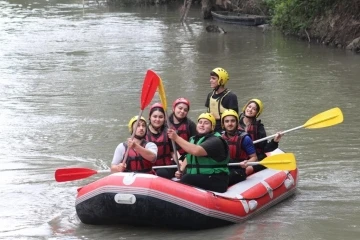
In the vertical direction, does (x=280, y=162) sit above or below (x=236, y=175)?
above

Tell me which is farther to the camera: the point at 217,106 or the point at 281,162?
the point at 217,106

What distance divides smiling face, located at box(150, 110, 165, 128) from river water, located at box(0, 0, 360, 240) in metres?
1.06

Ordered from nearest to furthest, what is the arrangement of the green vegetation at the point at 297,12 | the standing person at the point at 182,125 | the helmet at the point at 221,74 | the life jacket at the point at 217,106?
the standing person at the point at 182,125, the helmet at the point at 221,74, the life jacket at the point at 217,106, the green vegetation at the point at 297,12

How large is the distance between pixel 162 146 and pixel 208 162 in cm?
70

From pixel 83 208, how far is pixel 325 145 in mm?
4769

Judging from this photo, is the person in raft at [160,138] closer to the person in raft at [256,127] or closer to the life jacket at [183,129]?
the life jacket at [183,129]

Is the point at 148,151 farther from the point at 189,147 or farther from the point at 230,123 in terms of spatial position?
the point at 230,123

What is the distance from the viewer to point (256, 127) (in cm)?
838

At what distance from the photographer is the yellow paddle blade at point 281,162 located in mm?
7566

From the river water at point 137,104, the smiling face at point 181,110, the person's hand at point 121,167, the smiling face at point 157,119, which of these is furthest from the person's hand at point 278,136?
the person's hand at point 121,167

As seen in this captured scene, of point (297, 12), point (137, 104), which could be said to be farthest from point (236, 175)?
point (297, 12)

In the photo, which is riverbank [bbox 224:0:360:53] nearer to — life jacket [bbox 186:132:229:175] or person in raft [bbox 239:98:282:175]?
person in raft [bbox 239:98:282:175]

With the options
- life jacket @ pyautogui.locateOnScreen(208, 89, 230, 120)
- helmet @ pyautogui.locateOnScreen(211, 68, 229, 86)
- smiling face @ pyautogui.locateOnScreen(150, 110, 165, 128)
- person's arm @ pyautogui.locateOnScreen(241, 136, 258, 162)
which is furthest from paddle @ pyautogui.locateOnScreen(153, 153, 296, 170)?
helmet @ pyautogui.locateOnScreen(211, 68, 229, 86)

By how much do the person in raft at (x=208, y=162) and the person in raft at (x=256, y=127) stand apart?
1186 mm
